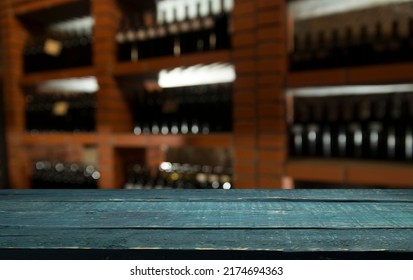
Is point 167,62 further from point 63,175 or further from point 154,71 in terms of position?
point 63,175

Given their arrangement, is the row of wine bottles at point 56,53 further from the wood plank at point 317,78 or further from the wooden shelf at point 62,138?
the wood plank at point 317,78

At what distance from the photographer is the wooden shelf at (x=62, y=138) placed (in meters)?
1.99

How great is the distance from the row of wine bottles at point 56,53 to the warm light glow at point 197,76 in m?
0.55

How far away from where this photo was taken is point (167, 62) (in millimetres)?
1732

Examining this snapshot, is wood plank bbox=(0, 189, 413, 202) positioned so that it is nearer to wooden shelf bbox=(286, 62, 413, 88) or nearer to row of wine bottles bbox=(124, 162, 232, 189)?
wooden shelf bbox=(286, 62, 413, 88)

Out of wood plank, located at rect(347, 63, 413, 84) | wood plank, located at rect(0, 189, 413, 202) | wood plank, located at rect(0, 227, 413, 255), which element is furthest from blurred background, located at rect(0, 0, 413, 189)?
wood plank, located at rect(0, 227, 413, 255)

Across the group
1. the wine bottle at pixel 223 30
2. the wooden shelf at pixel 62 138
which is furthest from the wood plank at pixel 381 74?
the wooden shelf at pixel 62 138

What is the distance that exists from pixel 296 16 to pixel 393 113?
2.12 ft

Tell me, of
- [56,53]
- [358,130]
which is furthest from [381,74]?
[56,53]

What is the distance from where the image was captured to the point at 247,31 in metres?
1.57

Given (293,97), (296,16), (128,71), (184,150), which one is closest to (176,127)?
(184,150)

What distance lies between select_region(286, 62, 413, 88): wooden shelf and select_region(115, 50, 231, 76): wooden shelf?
0.34 m

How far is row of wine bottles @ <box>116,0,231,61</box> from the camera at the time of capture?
5.92ft

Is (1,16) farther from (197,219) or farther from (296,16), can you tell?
(197,219)
